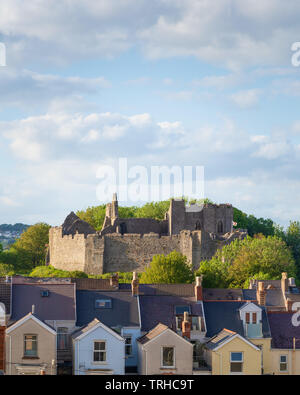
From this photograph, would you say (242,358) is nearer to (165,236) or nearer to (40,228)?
(165,236)

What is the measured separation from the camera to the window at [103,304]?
44500mm

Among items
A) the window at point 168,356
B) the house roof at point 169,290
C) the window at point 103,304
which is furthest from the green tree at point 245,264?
the window at point 168,356

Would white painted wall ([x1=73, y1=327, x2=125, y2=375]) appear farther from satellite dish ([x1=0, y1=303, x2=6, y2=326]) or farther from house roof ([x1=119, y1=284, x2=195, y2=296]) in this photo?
house roof ([x1=119, y1=284, x2=195, y2=296])

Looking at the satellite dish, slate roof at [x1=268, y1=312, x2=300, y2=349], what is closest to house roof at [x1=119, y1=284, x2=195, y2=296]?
slate roof at [x1=268, y1=312, x2=300, y2=349]

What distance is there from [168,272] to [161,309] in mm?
27742

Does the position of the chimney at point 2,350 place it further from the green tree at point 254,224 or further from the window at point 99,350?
the green tree at point 254,224

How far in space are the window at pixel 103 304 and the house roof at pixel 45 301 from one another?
1.39m

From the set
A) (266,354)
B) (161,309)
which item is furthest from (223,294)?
(266,354)

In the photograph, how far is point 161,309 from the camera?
44.9 m

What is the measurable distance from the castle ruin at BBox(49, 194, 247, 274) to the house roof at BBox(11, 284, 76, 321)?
44.4 metres

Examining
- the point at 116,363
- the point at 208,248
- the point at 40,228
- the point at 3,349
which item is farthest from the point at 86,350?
the point at 40,228

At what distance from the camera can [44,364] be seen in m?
38.8

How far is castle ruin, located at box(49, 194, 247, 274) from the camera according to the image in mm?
90500

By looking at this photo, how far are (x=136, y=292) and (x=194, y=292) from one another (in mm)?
5226
